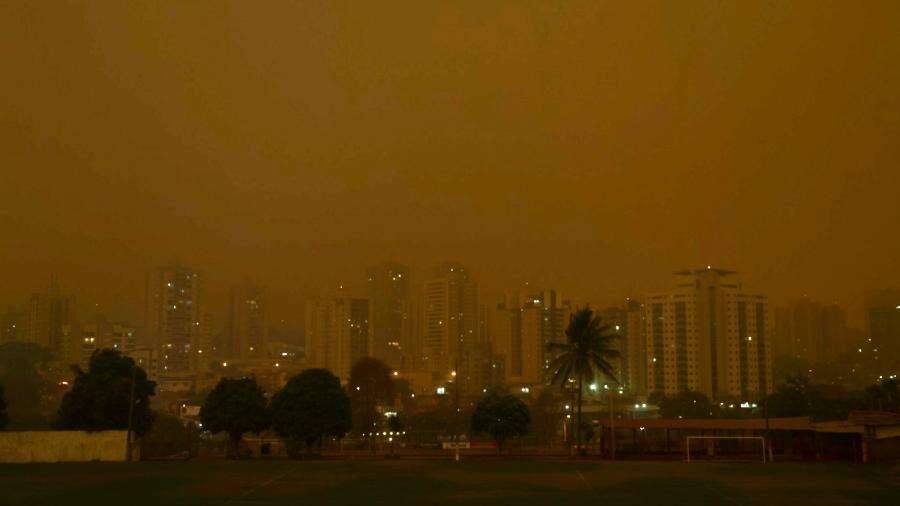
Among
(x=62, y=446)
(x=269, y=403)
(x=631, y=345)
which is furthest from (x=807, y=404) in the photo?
(x=631, y=345)

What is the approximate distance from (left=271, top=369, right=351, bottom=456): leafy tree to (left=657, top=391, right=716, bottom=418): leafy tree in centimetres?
6831

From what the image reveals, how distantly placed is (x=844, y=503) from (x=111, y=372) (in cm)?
4586

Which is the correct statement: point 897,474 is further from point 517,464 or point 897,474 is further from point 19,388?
point 19,388

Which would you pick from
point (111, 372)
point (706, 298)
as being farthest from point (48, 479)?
point (706, 298)

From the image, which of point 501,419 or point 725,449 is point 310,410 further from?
point 725,449

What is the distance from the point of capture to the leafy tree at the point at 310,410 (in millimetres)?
64875

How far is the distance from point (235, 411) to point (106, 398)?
8.47 meters

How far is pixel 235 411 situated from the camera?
2539 inches

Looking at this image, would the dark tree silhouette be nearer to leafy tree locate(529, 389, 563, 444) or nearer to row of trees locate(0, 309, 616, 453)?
row of trees locate(0, 309, 616, 453)

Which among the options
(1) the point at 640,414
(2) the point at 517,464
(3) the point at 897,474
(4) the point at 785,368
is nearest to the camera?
(3) the point at 897,474

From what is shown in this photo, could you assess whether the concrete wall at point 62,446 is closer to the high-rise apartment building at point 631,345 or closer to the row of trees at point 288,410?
the row of trees at point 288,410

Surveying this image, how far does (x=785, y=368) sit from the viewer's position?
183250 millimetres

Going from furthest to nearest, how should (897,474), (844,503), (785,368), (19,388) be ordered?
1. (785,368)
2. (19,388)
3. (897,474)
4. (844,503)

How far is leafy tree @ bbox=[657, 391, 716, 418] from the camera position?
124 m
